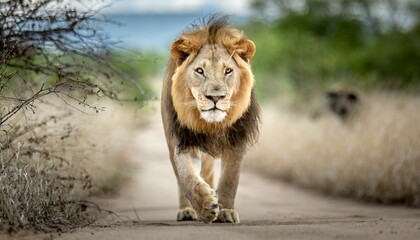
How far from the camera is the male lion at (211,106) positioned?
6.89m

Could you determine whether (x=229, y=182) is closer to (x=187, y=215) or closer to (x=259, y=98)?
(x=187, y=215)

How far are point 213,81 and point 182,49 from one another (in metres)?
0.59

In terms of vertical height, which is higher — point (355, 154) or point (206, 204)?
point (355, 154)

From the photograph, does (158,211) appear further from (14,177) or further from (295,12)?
(295,12)

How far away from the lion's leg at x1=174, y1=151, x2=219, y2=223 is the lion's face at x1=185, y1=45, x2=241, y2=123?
0.44m

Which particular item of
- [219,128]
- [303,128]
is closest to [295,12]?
[303,128]

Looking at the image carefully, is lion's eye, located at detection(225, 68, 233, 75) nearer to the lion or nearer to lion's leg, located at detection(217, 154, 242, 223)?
lion's leg, located at detection(217, 154, 242, 223)

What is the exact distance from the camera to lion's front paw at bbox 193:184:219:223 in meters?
6.59

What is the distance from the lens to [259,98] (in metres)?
12.6

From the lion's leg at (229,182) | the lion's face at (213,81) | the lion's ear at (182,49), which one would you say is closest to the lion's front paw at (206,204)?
the lion's face at (213,81)

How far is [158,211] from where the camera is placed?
983 cm

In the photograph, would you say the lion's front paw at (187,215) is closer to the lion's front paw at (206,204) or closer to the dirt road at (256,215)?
the dirt road at (256,215)

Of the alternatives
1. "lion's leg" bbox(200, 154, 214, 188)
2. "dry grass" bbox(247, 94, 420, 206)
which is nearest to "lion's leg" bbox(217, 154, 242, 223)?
"lion's leg" bbox(200, 154, 214, 188)

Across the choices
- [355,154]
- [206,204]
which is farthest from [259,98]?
[206,204]
